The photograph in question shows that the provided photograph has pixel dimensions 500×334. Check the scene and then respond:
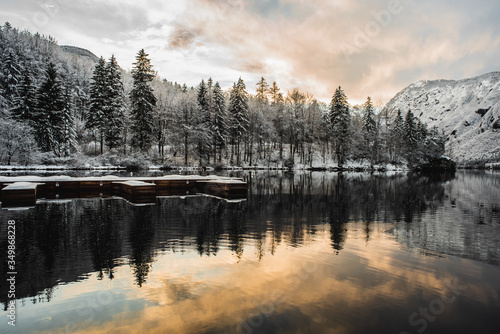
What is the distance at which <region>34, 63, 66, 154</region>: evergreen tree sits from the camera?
49.6 meters

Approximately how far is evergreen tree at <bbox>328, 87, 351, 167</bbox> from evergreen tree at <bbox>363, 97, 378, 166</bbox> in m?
10.3

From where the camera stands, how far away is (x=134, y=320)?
15.0 ft

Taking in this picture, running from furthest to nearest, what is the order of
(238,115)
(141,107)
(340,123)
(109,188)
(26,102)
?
1. (340,123)
2. (238,115)
3. (141,107)
4. (26,102)
5. (109,188)

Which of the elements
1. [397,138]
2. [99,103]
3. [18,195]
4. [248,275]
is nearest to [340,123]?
[397,138]

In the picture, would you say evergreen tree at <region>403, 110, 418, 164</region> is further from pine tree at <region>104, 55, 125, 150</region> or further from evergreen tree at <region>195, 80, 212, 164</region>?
pine tree at <region>104, 55, 125, 150</region>

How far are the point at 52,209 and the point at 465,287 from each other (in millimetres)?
16878

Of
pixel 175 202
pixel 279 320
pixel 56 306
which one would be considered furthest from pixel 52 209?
pixel 279 320

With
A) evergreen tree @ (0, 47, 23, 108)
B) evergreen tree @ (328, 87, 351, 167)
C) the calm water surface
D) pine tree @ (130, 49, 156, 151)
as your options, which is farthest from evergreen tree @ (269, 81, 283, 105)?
the calm water surface

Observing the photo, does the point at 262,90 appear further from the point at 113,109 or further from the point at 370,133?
the point at 113,109

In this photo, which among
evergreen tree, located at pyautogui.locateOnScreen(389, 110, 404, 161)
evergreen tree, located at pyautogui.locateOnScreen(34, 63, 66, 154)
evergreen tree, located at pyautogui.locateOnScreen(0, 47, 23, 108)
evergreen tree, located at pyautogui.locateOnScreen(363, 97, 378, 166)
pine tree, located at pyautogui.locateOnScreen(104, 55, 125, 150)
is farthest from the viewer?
evergreen tree, located at pyautogui.locateOnScreen(389, 110, 404, 161)

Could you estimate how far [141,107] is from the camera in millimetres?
53031

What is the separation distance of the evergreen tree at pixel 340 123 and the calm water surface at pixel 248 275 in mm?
60510

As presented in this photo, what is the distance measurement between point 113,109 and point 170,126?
57.5 feet

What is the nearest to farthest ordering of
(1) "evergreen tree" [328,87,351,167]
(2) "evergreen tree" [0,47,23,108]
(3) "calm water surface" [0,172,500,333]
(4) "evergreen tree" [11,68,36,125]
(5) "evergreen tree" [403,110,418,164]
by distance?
1. (3) "calm water surface" [0,172,500,333]
2. (4) "evergreen tree" [11,68,36,125]
3. (2) "evergreen tree" [0,47,23,108]
4. (1) "evergreen tree" [328,87,351,167]
5. (5) "evergreen tree" [403,110,418,164]
